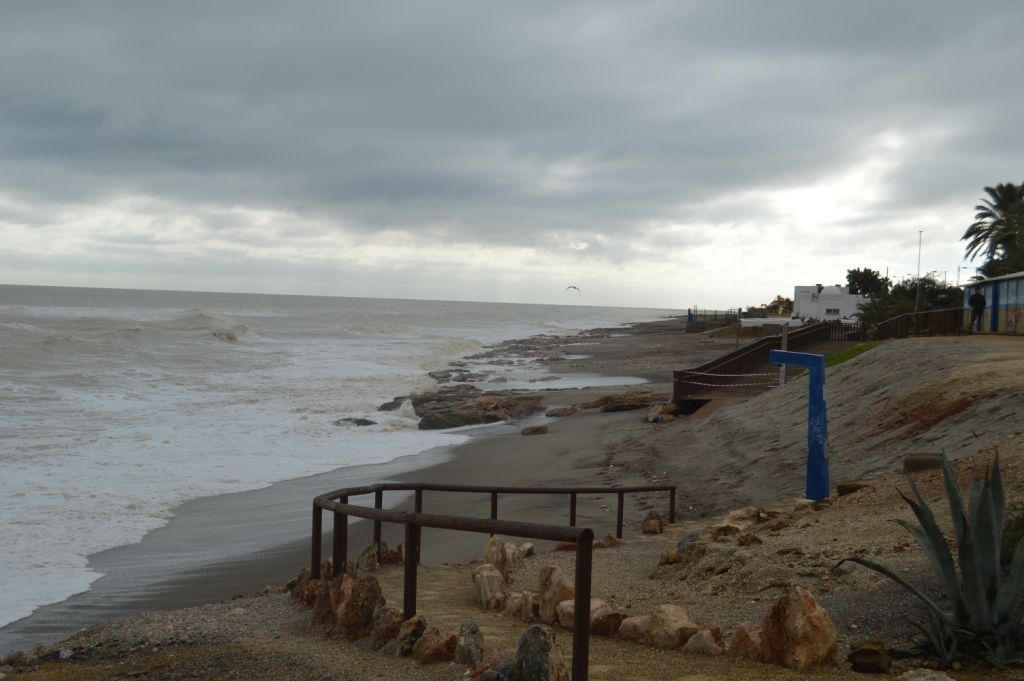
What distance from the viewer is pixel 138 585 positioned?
27.4 feet

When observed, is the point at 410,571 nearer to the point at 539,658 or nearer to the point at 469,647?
the point at 469,647

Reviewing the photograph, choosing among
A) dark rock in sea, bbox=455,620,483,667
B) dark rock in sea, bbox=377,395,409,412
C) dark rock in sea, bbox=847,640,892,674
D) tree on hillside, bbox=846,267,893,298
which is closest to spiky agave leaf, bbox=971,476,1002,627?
dark rock in sea, bbox=847,640,892,674

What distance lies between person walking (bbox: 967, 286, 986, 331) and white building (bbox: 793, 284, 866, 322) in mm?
24071

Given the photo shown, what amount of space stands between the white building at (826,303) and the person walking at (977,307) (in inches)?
948

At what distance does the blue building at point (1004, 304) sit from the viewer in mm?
22078

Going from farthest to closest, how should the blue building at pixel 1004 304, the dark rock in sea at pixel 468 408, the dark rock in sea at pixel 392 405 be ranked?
the dark rock in sea at pixel 392 405
the blue building at pixel 1004 304
the dark rock in sea at pixel 468 408

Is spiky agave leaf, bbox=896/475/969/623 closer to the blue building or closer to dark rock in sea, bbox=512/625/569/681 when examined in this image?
dark rock in sea, bbox=512/625/569/681

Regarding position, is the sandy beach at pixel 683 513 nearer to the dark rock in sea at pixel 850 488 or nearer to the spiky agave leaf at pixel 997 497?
the dark rock in sea at pixel 850 488

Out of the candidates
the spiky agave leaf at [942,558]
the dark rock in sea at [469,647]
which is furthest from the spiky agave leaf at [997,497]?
the dark rock in sea at [469,647]

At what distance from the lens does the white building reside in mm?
49531

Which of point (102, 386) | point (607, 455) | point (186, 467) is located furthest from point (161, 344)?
point (607, 455)

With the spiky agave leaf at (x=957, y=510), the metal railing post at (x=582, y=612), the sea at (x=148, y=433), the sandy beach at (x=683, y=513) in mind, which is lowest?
the sea at (x=148, y=433)

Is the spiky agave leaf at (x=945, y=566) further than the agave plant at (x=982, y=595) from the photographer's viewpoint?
Yes

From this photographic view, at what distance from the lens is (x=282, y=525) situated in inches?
423
